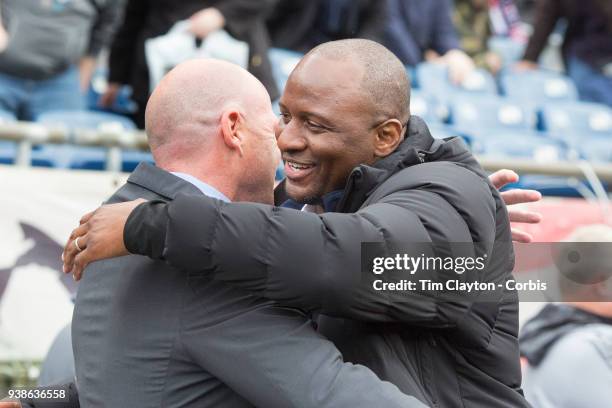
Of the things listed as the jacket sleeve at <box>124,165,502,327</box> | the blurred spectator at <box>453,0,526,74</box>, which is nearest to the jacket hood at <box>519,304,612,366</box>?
the jacket sleeve at <box>124,165,502,327</box>

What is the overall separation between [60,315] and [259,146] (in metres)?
2.10

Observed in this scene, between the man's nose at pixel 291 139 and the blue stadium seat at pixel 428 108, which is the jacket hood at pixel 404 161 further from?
the blue stadium seat at pixel 428 108

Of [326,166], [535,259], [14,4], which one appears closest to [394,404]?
[326,166]

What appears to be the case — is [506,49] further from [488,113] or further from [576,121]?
[488,113]

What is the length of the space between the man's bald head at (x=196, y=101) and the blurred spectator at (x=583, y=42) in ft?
19.7

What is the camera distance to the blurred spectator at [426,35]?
781cm

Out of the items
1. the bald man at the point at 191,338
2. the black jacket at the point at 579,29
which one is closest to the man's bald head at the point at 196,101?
the bald man at the point at 191,338

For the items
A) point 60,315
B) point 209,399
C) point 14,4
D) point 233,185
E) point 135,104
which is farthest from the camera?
point 135,104

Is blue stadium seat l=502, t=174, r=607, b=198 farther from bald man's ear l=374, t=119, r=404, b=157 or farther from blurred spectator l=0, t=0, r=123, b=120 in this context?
bald man's ear l=374, t=119, r=404, b=157

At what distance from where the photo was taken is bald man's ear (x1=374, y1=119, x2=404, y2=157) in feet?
8.98

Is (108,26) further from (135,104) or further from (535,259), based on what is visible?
(535,259)

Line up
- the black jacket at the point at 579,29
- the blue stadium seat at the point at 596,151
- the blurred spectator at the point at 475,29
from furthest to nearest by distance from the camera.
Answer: the blurred spectator at the point at 475,29 → the black jacket at the point at 579,29 → the blue stadium seat at the point at 596,151

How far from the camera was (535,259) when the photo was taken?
417cm

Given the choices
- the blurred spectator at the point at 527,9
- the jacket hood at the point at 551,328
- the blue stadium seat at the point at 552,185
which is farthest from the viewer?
the blurred spectator at the point at 527,9
